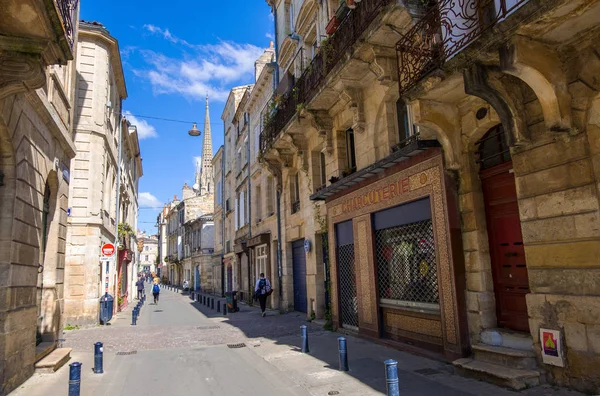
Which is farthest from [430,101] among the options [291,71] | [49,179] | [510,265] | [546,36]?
[291,71]

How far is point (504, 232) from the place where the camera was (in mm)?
6781

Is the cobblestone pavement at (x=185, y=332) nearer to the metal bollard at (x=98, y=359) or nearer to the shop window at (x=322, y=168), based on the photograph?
the metal bollard at (x=98, y=359)

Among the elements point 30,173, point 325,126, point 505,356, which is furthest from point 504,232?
point 30,173

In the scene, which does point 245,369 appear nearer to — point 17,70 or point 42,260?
point 42,260

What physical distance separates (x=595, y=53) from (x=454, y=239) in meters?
3.41

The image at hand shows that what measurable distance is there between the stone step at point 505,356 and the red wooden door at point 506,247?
0.57 meters

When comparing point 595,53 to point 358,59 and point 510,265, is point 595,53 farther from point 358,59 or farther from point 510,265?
point 358,59

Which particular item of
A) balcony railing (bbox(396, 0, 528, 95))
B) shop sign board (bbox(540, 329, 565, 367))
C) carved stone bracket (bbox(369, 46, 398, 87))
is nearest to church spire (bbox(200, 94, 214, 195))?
carved stone bracket (bbox(369, 46, 398, 87))

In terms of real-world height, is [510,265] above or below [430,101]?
below

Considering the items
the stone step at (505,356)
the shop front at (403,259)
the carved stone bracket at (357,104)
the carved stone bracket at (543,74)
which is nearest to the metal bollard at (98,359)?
the shop front at (403,259)

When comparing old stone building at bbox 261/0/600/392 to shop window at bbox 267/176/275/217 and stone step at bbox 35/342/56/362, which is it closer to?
stone step at bbox 35/342/56/362

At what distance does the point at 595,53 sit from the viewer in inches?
199

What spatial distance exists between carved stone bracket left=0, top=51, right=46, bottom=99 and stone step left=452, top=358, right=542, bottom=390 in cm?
737

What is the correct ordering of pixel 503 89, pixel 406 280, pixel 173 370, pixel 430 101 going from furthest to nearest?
pixel 406 280, pixel 173 370, pixel 430 101, pixel 503 89
